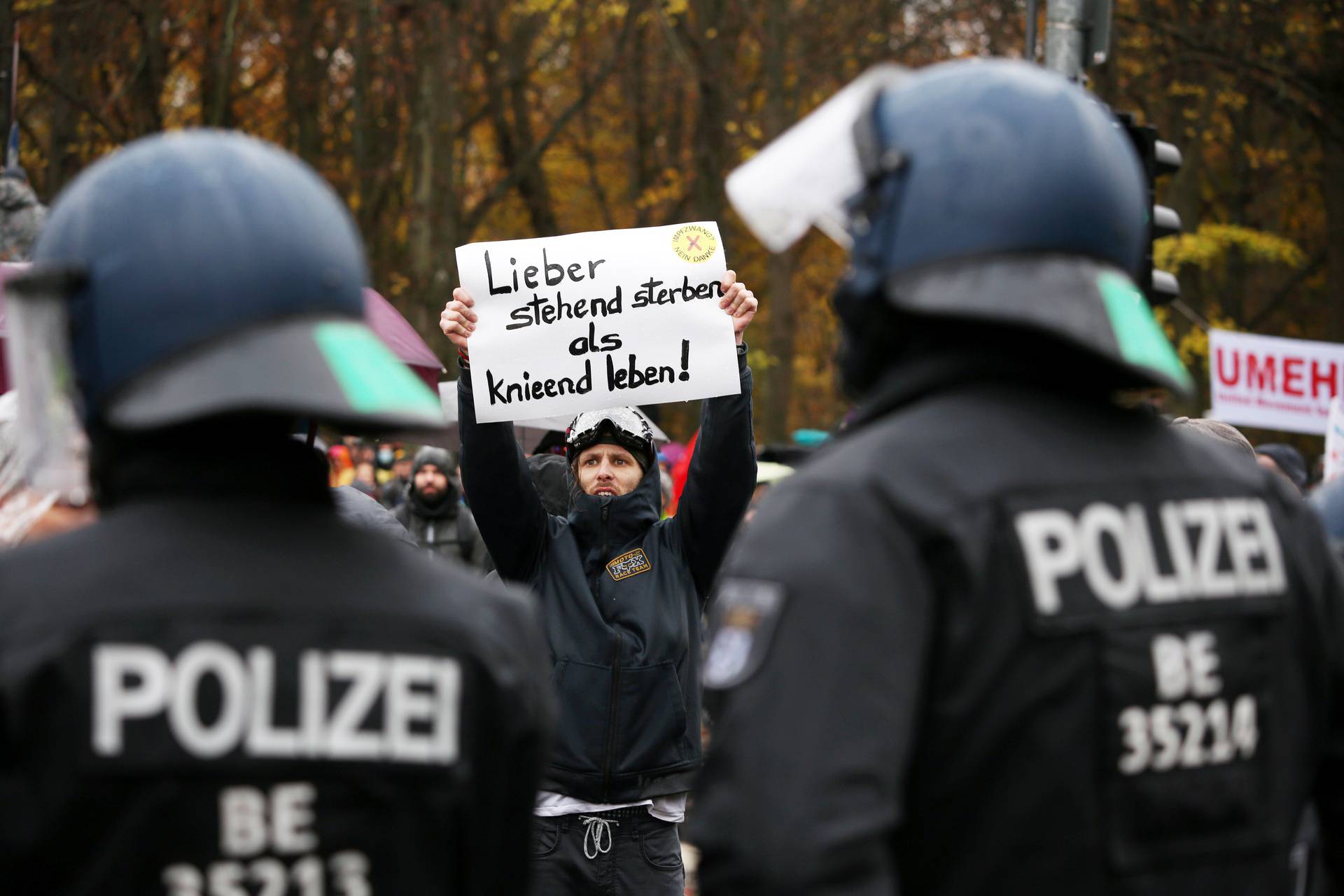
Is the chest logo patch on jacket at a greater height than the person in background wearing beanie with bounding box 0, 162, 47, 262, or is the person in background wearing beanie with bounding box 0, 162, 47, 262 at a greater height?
the person in background wearing beanie with bounding box 0, 162, 47, 262

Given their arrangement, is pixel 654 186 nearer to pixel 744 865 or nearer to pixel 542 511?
pixel 542 511

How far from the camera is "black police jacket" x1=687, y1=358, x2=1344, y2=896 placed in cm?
180

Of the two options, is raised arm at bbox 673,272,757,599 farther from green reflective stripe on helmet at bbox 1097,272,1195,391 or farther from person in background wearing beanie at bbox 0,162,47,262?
person in background wearing beanie at bbox 0,162,47,262

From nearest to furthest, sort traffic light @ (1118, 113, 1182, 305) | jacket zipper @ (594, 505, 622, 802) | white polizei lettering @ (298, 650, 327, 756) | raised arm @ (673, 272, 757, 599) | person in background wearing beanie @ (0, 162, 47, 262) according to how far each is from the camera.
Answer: white polizei lettering @ (298, 650, 327, 756) < jacket zipper @ (594, 505, 622, 802) < raised arm @ (673, 272, 757, 599) < traffic light @ (1118, 113, 1182, 305) < person in background wearing beanie @ (0, 162, 47, 262)

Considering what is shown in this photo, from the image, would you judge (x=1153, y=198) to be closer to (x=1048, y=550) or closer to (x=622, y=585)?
(x=622, y=585)

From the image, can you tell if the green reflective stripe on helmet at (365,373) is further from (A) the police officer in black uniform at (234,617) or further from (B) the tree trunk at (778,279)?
(B) the tree trunk at (778,279)

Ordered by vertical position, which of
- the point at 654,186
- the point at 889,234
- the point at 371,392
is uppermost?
the point at 889,234

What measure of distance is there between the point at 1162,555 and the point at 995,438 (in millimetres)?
252

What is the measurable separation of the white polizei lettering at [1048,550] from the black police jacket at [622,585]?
2.71m

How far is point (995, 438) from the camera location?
1972 mm

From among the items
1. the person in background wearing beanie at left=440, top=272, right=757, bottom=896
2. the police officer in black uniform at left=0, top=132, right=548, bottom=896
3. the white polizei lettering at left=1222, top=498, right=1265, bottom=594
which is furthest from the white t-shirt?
the white polizei lettering at left=1222, top=498, right=1265, bottom=594

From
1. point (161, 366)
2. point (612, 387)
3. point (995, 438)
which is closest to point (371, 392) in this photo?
point (161, 366)

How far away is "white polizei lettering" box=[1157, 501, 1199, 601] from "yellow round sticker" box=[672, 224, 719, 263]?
318 centimetres

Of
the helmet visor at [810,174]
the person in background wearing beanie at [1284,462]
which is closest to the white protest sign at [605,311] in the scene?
the helmet visor at [810,174]
